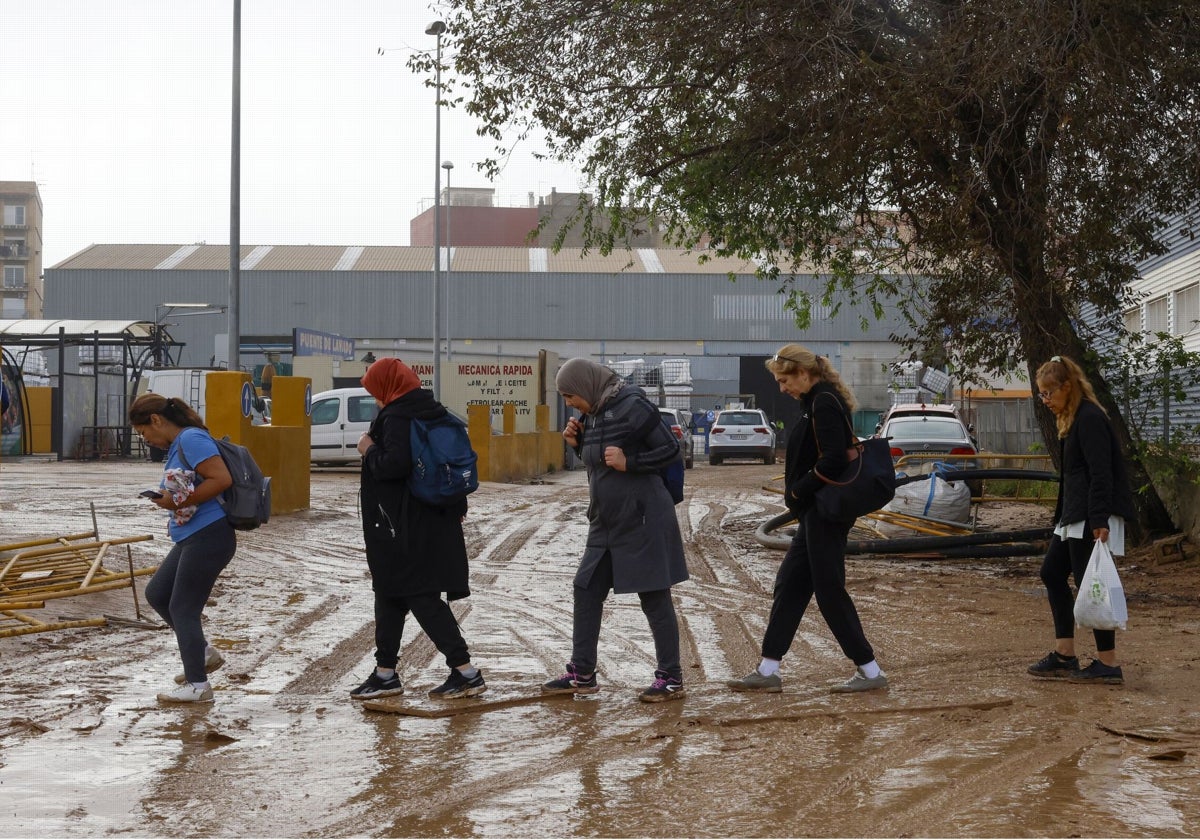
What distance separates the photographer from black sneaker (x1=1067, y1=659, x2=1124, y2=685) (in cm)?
673

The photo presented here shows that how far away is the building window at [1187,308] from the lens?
18312 mm

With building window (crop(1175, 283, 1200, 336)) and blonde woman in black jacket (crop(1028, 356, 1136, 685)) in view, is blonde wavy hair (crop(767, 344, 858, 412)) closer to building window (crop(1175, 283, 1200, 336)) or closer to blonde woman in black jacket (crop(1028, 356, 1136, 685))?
blonde woman in black jacket (crop(1028, 356, 1136, 685))

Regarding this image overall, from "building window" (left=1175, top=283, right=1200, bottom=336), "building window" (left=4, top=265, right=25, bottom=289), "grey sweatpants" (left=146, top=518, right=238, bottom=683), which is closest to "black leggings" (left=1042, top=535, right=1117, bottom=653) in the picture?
"grey sweatpants" (left=146, top=518, right=238, bottom=683)

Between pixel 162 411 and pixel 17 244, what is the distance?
110 meters

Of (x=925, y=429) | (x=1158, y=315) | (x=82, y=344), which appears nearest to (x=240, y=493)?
(x=925, y=429)

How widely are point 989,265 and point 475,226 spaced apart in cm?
7412

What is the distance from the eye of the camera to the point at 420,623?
6.47 meters

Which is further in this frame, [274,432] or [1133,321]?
[1133,321]

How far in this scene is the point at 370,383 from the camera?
6.45 metres

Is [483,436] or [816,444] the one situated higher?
[816,444]

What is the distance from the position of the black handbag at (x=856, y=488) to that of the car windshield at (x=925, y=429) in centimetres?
1416

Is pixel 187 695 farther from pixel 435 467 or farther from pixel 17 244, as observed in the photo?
pixel 17 244

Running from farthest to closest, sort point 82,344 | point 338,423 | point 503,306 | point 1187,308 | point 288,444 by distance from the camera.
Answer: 1. point 503,306
2. point 82,344
3. point 338,423
4. point 1187,308
5. point 288,444

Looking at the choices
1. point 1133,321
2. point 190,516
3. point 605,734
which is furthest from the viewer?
point 1133,321
